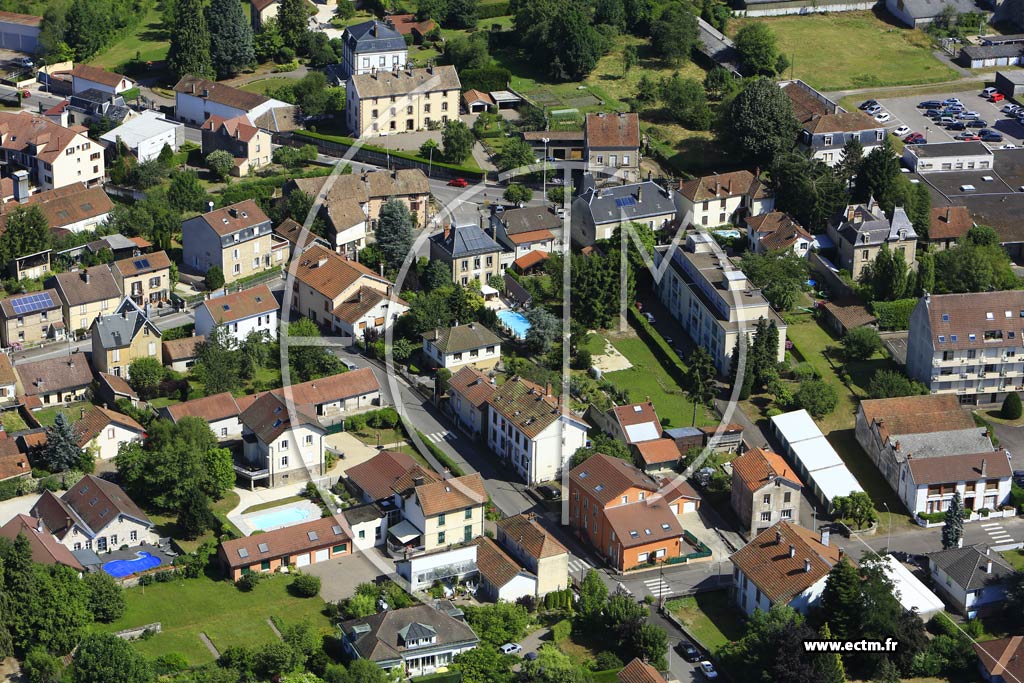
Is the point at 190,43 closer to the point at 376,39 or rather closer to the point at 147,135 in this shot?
the point at 147,135

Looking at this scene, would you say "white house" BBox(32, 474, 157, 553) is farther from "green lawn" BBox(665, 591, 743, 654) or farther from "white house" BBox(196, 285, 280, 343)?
"green lawn" BBox(665, 591, 743, 654)

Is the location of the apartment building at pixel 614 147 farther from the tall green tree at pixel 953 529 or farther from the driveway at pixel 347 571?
the driveway at pixel 347 571

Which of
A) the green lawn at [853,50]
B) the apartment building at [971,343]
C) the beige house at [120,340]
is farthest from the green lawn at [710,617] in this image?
the green lawn at [853,50]

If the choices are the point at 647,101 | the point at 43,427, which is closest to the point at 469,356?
the point at 43,427

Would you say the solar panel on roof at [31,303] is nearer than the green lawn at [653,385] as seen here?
No

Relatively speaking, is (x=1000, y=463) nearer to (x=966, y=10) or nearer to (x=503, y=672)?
(x=503, y=672)
